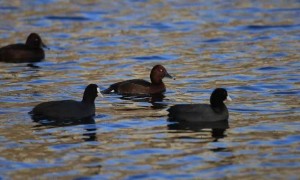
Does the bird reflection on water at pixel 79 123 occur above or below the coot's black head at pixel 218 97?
below

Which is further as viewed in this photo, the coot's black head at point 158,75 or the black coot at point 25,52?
the black coot at point 25,52

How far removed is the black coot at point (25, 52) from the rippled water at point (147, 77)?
0.52 m

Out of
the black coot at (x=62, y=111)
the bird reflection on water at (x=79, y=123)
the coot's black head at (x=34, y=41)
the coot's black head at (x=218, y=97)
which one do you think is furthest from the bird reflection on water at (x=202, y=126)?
the coot's black head at (x=34, y=41)

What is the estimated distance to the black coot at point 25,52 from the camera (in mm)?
25250

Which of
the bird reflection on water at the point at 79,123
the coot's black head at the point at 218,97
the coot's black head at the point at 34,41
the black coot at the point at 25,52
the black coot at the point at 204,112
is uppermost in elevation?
the coot's black head at the point at 34,41

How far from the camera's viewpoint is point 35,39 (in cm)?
2598

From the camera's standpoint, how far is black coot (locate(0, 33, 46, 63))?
25250mm

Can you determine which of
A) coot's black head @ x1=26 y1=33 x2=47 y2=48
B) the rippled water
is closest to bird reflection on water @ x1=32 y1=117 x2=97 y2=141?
the rippled water

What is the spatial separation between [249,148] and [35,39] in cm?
1264

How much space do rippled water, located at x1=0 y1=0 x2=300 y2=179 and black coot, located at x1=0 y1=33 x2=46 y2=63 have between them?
0.52 meters

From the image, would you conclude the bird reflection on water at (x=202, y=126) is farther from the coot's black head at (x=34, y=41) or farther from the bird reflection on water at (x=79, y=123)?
the coot's black head at (x=34, y=41)

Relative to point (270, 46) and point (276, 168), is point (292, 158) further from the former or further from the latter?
point (270, 46)

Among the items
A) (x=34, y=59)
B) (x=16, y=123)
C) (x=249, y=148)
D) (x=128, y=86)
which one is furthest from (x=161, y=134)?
(x=34, y=59)

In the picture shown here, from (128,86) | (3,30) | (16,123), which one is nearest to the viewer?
(16,123)
